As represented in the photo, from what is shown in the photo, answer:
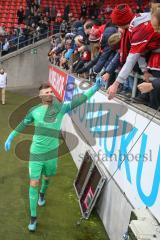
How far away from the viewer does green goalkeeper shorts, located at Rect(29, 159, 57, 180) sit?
5.46m

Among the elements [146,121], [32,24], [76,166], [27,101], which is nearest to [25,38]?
[32,24]

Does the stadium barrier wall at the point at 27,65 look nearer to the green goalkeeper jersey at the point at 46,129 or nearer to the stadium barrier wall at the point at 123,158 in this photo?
the stadium barrier wall at the point at 123,158

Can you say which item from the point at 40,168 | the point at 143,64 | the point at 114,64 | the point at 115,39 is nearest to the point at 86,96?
the point at 114,64

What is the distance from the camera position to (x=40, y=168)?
18.1 ft

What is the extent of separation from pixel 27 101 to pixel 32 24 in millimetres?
7256

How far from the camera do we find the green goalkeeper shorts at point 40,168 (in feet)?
17.9

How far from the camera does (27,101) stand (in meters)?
17.4

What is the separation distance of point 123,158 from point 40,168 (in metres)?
1.25

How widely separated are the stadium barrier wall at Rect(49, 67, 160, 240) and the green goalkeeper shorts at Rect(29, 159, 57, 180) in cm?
87

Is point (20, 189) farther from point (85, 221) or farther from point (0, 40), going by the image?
point (0, 40)

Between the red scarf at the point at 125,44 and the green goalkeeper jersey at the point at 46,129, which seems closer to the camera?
the red scarf at the point at 125,44

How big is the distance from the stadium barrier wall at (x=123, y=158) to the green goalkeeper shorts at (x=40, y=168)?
87 centimetres

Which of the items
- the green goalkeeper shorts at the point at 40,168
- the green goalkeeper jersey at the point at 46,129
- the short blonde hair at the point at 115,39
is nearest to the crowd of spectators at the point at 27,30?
the short blonde hair at the point at 115,39

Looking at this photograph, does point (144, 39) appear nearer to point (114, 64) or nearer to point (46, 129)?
point (114, 64)
